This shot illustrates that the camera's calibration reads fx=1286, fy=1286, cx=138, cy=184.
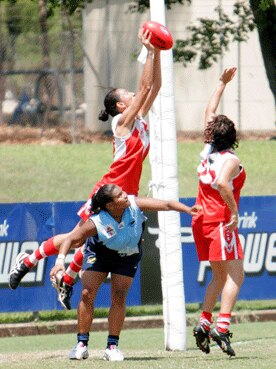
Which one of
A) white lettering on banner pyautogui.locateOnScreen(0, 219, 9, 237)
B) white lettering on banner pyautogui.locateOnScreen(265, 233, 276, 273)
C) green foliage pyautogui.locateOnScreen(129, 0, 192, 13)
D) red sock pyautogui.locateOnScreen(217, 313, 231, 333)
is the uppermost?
green foliage pyautogui.locateOnScreen(129, 0, 192, 13)

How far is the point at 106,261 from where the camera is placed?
1023 cm

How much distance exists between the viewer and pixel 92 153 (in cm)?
2344

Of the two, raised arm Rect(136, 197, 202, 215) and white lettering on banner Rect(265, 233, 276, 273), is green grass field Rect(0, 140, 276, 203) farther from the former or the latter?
raised arm Rect(136, 197, 202, 215)

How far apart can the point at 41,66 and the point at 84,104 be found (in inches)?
44.1

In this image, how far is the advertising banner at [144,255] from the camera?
1515 cm

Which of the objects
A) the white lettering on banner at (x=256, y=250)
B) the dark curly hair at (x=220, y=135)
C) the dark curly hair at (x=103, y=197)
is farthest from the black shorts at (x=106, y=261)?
the white lettering on banner at (x=256, y=250)

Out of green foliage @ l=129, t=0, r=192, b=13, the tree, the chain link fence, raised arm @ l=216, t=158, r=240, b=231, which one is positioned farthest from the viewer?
the chain link fence

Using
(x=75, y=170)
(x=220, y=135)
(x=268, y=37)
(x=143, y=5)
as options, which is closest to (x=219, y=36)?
(x=268, y=37)

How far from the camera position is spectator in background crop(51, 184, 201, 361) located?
392 inches

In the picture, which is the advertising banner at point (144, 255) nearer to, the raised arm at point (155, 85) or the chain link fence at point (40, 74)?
the raised arm at point (155, 85)

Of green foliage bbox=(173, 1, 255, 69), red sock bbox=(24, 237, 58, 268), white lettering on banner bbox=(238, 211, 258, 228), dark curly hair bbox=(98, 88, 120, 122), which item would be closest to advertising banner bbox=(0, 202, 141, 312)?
white lettering on banner bbox=(238, 211, 258, 228)

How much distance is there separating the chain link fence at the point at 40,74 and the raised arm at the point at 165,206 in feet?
44.6

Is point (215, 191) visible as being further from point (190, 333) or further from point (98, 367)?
point (190, 333)

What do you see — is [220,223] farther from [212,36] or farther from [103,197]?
[212,36]
